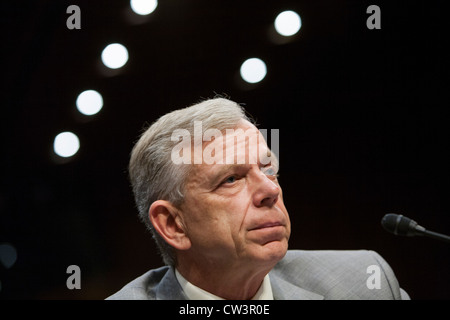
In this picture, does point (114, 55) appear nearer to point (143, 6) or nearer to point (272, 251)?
point (143, 6)

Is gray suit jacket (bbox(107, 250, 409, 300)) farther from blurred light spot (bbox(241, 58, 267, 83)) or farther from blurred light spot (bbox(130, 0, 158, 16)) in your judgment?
blurred light spot (bbox(130, 0, 158, 16))

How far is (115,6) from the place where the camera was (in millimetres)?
2213

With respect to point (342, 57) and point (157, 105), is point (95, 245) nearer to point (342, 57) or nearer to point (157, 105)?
point (157, 105)

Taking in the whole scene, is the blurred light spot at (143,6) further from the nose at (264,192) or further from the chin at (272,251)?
the chin at (272,251)

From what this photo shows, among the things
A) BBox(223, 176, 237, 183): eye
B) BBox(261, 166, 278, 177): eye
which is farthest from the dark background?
BBox(223, 176, 237, 183): eye

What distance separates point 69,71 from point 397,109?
130 centimetres

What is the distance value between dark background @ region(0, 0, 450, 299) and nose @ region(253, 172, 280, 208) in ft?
1.41

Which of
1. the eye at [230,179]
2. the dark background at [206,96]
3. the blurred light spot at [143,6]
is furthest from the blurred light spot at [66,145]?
the eye at [230,179]

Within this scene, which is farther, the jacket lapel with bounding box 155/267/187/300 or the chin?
the jacket lapel with bounding box 155/267/187/300

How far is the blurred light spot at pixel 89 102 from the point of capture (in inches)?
87.2

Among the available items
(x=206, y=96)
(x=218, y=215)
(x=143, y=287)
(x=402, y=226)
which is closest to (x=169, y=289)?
(x=143, y=287)

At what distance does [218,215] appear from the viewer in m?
1.87

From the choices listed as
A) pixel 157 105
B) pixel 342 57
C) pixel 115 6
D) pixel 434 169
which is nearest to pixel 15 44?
pixel 115 6

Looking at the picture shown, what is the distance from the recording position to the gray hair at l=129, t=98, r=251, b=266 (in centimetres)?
196
